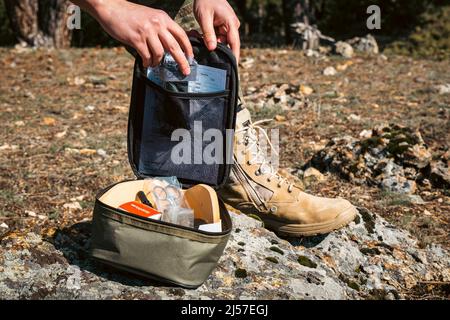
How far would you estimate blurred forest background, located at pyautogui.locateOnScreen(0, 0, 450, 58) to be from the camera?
1215 cm

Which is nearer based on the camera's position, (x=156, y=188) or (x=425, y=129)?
(x=156, y=188)

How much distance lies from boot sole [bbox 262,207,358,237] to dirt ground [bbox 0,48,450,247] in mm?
782

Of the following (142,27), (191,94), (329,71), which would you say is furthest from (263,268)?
(329,71)

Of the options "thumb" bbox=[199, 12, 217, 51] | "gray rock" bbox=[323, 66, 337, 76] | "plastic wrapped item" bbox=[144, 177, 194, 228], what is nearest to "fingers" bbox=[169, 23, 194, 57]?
"thumb" bbox=[199, 12, 217, 51]

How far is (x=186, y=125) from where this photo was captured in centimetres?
284

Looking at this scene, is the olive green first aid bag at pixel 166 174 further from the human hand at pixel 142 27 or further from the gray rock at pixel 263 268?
the human hand at pixel 142 27

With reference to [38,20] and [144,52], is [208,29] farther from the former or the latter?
[38,20]

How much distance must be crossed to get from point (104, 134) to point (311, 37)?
7133 millimetres

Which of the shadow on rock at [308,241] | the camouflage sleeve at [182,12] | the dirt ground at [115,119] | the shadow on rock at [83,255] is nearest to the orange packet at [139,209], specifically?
the shadow on rock at [83,255]

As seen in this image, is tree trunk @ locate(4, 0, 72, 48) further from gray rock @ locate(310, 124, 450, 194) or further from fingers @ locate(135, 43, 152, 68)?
fingers @ locate(135, 43, 152, 68)

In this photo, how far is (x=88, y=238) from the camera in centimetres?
279

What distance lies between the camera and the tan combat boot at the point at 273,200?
3066 mm
